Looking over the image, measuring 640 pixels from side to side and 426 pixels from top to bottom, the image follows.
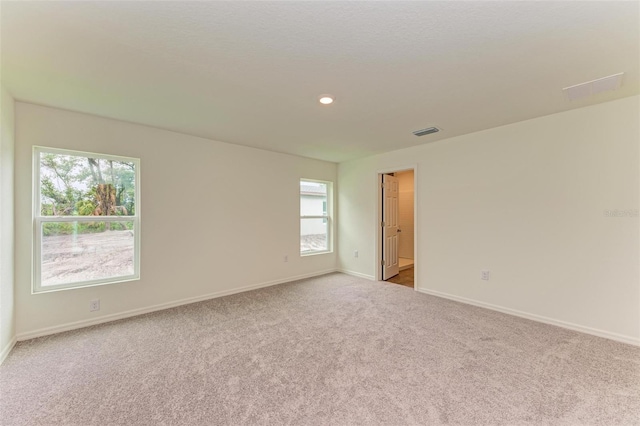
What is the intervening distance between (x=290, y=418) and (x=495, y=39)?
273 cm

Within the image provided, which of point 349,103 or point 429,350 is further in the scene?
point 349,103

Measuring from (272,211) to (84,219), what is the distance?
2463 mm

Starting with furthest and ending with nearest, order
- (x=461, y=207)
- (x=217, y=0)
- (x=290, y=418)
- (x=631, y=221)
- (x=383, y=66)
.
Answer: (x=461, y=207), (x=631, y=221), (x=383, y=66), (x=290, y=418), (x=217, y=0)

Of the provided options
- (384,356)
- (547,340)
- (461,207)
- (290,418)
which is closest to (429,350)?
(384,356)

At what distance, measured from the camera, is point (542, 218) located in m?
2.98

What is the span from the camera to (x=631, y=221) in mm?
2488

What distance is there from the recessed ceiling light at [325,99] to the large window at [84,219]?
2497 mm

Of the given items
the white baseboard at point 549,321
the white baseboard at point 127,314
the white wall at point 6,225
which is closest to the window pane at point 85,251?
the white wall at point 6,225

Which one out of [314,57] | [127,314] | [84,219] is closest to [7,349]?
[127,314]

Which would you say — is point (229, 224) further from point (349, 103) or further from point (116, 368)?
point (349, 103)

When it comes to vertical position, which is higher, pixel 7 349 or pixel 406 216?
A: pixel 406 216

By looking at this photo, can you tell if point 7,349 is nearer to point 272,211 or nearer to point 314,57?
point 272,211

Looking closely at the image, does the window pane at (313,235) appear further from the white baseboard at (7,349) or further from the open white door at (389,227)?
the white baseboard at (7,349)

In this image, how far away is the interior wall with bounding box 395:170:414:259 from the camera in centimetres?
677
